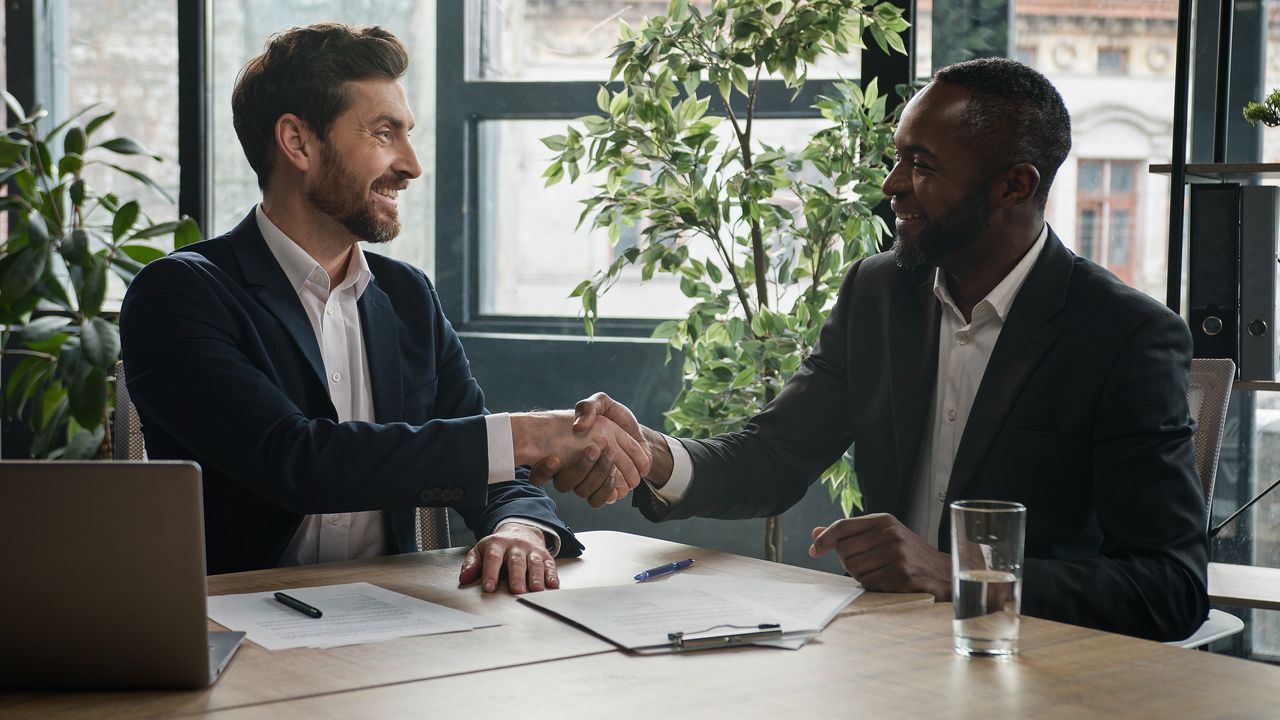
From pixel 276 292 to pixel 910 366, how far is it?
1068mm

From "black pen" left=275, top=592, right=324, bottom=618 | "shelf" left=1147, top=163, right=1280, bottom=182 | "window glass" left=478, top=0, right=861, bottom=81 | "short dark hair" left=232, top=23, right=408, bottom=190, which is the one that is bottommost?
"black pen" left=275, top=592, right=324, bottom=618

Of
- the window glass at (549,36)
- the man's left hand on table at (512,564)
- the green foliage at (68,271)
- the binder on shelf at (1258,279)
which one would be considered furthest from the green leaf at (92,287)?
the binder on shelf at (1258,279)

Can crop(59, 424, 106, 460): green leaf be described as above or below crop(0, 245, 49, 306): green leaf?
below

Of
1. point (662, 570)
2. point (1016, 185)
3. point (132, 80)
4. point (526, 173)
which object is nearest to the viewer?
point (662, 570)

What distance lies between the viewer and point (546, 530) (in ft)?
5.75

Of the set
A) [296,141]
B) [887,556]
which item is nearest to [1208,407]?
[887,556]

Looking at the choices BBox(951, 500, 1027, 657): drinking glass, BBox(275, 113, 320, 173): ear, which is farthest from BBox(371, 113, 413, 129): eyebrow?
BBox(951, 500, 1027, 657): drinking glass

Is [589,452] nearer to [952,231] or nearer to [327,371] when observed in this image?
[327,371]

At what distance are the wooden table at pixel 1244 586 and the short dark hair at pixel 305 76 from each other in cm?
187

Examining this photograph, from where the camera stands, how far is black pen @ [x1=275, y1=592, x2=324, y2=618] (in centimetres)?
136

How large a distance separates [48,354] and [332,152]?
2135 millimetres

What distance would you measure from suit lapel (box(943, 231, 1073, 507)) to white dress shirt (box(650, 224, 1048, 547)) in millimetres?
82

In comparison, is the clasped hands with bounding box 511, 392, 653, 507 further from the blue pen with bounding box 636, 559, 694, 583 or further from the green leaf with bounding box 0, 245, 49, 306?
the green leaf with bounding box 0, 245, 49, 306

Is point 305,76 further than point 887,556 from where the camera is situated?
Yes
